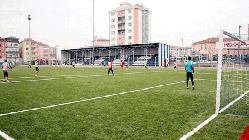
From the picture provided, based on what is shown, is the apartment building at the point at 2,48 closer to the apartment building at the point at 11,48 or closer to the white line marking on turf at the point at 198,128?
the apartment building at the point at 11,48

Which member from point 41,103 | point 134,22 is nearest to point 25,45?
point 134,22

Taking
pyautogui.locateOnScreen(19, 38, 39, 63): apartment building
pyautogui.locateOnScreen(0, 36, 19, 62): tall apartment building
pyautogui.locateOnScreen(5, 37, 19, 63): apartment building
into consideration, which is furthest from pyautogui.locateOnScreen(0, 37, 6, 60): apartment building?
pyautogui.locateOnScreen(19, 38, 39, 63): apartment building

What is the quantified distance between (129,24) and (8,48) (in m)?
57.0

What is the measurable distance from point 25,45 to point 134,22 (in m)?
54.3

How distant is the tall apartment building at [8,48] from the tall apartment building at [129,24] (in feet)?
155

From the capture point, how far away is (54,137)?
13.4 ft

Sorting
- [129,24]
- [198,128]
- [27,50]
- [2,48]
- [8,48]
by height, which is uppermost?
[129,24]

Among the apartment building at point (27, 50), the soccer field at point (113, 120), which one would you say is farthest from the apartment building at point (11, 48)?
the soccer field at point (113, 120)

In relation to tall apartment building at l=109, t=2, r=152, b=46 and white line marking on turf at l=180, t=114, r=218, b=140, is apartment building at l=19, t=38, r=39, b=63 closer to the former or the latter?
tall apartment building at l=109, t=2, r=152, b=46

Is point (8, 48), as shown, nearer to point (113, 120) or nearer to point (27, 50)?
point (27, 50)

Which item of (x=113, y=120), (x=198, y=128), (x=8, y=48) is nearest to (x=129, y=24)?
(x=8, y=48)

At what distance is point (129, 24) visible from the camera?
65750 millimetres

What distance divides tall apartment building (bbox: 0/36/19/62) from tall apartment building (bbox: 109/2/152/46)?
→ 155ft

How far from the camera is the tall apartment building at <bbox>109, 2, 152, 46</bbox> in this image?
65.1m
